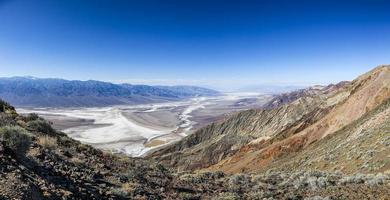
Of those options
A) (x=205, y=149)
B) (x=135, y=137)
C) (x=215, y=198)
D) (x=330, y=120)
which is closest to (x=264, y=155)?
(x=330, y=120)

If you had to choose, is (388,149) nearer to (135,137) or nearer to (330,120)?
(330,120)

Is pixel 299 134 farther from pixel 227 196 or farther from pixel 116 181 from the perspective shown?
pixel 116 181

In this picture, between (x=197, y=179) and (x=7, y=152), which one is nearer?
(x=7, y=152)

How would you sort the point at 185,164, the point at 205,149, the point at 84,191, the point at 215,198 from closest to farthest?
1. the point at 84,191
2. the point at 215,198
3. the point at 185,164
4. the point at 205,149

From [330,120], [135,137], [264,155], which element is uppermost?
[330,120]

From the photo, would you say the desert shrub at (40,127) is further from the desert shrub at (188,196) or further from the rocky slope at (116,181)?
the desert shrub at (188,196)

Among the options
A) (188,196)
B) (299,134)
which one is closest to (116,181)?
(188,196)
